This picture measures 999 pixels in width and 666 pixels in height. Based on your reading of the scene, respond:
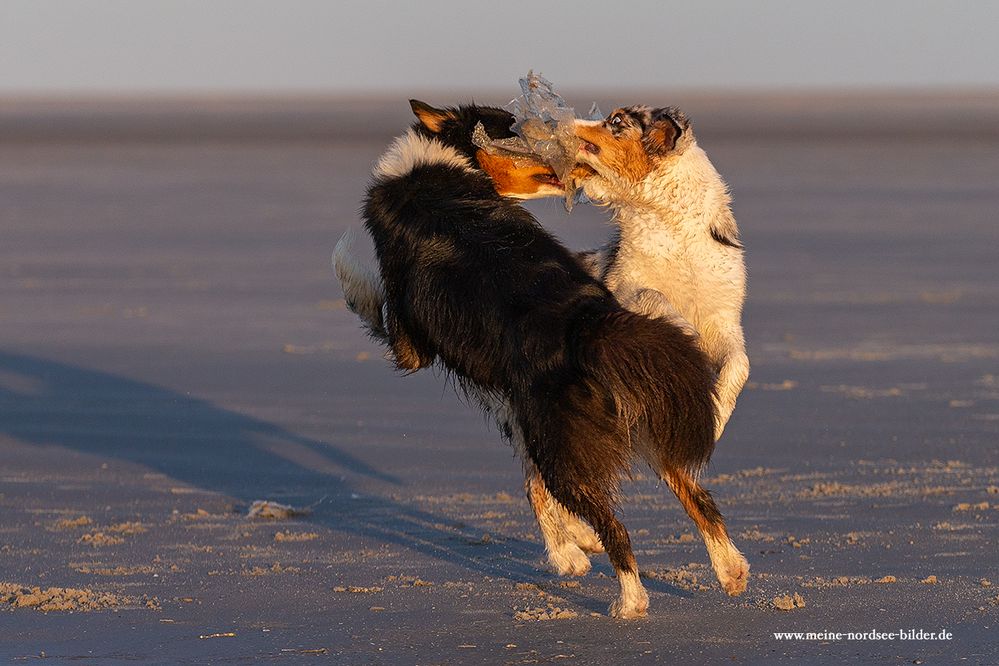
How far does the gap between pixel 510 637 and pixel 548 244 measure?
1.45m

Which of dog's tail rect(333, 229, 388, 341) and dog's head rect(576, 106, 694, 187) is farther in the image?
dog's tail rect(333, 229, 388, 341)

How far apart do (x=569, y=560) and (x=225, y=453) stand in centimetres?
289

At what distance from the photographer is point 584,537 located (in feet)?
21.1

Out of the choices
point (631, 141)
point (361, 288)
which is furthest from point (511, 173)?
point (361, 288)

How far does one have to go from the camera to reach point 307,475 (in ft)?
26.3

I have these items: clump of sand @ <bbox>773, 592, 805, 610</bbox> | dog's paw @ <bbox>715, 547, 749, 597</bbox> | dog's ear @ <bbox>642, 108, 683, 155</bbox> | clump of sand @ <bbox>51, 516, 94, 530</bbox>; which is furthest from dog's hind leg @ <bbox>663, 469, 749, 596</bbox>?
clump of sand @ <bbox>51, 516, 94, 530</bbox>

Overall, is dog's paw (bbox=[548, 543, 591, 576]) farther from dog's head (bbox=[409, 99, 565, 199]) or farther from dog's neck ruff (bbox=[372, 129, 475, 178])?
dog's neck ruff (bbox=[372, 129, 475, 178])

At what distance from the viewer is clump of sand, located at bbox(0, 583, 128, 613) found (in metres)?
5.57

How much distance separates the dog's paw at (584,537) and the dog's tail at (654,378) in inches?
31.5

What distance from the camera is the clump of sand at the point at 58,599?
5.57m

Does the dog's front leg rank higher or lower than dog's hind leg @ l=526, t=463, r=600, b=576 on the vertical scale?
higher

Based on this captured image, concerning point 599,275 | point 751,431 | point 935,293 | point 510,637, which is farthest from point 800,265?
point 510,637

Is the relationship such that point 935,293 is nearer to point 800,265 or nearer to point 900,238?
point 800,265

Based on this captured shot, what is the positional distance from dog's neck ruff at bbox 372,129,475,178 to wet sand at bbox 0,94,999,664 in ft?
3.84
